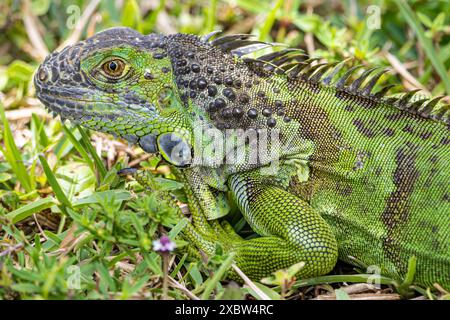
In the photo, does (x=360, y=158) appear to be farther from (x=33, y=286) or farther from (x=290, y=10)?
(x=290, y=10)

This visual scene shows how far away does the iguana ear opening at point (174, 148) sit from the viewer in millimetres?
4766

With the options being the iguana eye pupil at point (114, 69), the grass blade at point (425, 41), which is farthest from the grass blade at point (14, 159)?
the grass blade at point (425, 41)

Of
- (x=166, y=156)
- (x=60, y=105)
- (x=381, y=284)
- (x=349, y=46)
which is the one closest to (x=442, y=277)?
(x=381, y=284)

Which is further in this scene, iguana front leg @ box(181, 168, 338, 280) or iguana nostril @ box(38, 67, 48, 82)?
iguana nostril @ box(38, 67, 48, 82)

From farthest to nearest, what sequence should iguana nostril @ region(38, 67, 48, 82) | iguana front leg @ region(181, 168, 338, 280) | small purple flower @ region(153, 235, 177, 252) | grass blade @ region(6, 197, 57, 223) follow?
grass blade @ region(6, 197, 57, 223), iguana nostril @ region(38, 67, 48, 82), iguana front leg @ region(181, 168, 338, 280), small purple flower @ region(153, 235, 177, 252)

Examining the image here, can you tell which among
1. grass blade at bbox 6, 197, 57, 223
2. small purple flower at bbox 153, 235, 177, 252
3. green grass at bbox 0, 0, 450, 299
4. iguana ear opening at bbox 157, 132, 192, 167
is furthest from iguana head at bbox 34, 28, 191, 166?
small purple flower at bbox 153, 235, 177, 252

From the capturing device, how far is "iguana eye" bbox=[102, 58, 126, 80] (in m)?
4.75

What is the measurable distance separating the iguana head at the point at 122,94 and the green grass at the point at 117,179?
423mm

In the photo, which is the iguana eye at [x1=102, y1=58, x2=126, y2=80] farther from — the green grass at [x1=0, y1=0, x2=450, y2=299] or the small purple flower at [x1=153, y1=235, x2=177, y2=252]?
the small purple flower at [x1=153, y1=235, x2=177, y2=252]

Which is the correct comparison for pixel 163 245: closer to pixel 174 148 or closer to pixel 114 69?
pixel 174 148

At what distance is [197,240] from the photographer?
16.0ft

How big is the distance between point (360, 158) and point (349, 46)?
3.14m

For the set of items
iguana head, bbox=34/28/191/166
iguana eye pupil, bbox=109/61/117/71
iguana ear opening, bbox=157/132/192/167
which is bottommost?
iguana ear opening, bbox=157/132/192/167

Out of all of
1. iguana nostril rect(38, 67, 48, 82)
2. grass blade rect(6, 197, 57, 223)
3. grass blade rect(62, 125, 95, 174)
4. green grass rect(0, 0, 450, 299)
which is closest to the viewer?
green grass rect(0, 0, 450, 299)
